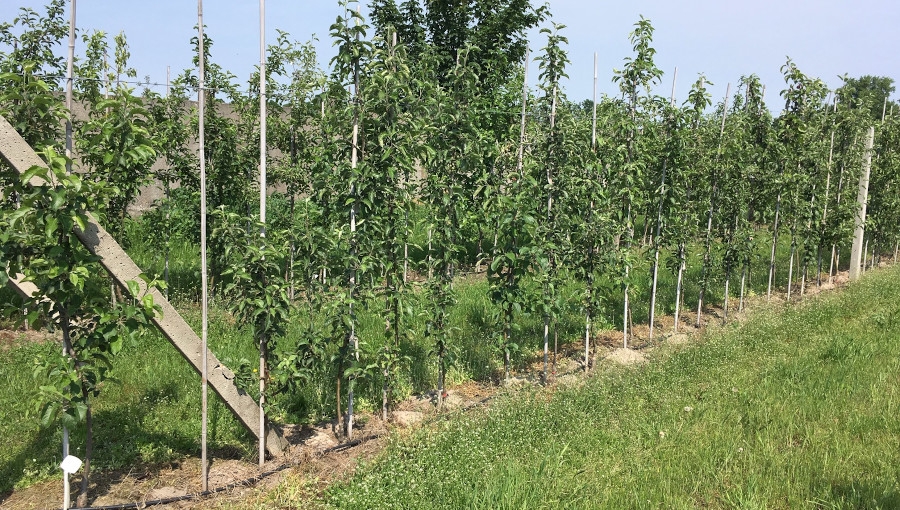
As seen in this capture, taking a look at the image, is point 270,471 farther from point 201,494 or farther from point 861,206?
point 861,206

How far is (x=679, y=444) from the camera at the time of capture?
15.5ft

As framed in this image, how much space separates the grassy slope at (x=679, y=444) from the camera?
398 cm

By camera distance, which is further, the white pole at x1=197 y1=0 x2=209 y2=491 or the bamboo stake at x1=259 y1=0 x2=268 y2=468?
the bamboo stake at x1=259 y1=0 x2=268 y2=468

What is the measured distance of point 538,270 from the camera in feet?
21.1

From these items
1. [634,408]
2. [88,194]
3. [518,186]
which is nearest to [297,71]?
[518,186]

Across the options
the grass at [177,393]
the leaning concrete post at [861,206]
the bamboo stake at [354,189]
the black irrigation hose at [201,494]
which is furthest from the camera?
the leaning concrete post at [861,206]

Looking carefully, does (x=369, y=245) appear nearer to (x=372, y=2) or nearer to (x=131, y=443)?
(x=131, y=443)

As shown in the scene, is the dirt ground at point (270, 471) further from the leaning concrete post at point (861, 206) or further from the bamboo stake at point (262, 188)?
the leaning concrete post at point (861, 206)

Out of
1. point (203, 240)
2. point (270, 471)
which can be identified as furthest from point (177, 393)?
point (203, 240)

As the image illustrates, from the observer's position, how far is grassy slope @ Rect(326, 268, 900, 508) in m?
3.98

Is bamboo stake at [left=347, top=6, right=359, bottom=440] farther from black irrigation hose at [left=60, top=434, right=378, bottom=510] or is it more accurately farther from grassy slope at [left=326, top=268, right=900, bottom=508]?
grassy slope at [left=326, top=268, right=900, bottom=508]

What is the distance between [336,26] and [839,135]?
1257 cm

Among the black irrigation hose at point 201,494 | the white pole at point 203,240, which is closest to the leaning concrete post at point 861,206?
the black irrigation hose at point 201,494

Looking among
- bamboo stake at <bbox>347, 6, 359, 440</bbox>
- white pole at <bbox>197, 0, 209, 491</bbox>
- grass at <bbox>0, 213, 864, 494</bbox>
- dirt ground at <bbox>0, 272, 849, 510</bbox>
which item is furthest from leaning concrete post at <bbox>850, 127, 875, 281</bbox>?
white pole at <bbox>197, 0, 209, 491</bbox>
